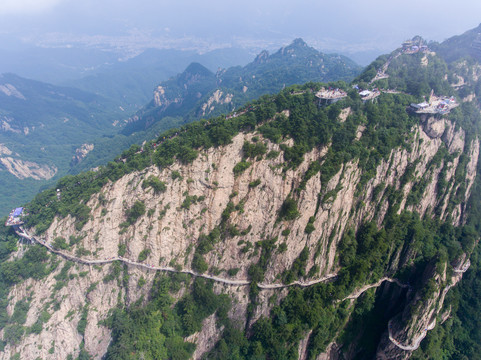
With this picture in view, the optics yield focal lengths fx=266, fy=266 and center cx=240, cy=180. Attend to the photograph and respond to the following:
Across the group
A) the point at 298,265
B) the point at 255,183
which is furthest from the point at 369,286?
the point at 255,183

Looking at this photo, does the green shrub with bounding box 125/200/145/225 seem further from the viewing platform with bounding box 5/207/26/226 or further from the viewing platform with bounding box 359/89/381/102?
the viewing platform with bounding box 359/89/381/102

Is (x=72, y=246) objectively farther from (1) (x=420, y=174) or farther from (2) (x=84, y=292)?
(1) (x=420, y=174)

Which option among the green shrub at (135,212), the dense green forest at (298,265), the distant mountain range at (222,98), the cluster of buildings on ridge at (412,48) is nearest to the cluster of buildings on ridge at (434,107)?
the dense green forest at (298,265)

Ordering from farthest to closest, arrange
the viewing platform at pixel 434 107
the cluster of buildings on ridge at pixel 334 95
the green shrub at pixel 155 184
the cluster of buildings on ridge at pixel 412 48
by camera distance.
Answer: the cluster of buildings on ridge at pixel 412 48 < the viewing platform at pixel 434 107 < the cluster of buildings on ridge at pixel 334 95 < the green shrub at pixel 155 184

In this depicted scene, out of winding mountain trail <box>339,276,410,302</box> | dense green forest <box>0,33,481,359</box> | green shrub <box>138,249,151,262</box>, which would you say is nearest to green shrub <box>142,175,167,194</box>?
dense green forest <box>0,33,481,359</box>

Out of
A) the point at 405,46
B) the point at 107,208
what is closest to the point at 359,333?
the point at 107,208

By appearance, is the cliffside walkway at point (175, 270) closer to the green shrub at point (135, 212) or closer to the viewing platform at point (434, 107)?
the green shrub at point (135, 212)

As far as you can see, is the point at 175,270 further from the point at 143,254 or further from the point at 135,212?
the point at 135,212

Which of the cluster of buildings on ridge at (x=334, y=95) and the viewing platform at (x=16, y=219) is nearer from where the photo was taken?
the viewing platform at (x=16, y=219)
